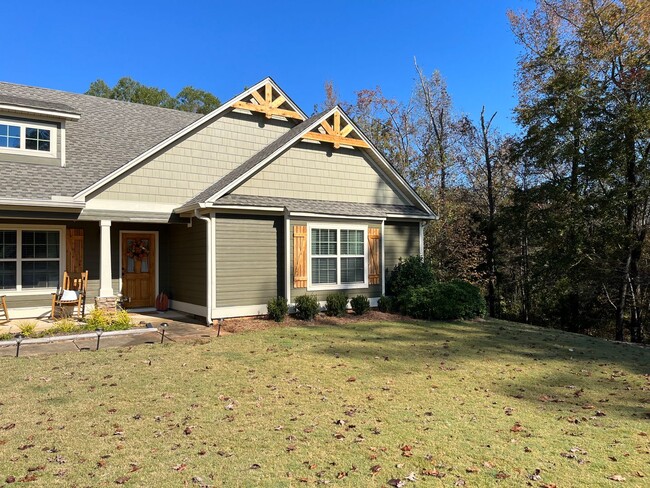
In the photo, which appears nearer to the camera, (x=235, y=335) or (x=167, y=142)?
(x=235, y=335)

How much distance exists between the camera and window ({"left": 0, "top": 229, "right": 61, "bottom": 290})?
1141 cm

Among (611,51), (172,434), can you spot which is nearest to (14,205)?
(172,434)

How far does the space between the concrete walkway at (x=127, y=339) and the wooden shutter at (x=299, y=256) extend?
270 cm

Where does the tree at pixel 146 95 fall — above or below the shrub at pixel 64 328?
above

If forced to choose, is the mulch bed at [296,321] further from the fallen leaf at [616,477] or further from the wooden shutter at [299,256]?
the fallen leaf at [616,477]

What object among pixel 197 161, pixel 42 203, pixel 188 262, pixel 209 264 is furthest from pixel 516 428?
pixel 197 161

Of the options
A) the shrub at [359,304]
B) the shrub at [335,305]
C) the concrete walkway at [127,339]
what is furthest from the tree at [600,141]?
the concrete walkway at [127,339]

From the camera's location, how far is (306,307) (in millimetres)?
11820

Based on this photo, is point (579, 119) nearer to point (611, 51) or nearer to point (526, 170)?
point (611, 51)

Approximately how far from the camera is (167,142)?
12.3m

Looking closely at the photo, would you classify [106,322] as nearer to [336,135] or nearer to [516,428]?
[336,135]

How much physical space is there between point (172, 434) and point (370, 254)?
9736mm

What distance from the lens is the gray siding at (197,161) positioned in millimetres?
12080

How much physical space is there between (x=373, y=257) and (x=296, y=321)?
11.2 feet
